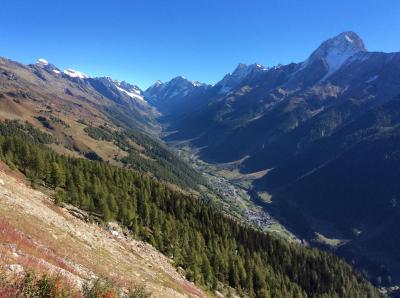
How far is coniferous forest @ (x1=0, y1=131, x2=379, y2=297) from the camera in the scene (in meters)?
81.1

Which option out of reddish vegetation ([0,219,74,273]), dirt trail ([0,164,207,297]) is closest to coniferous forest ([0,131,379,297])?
dirt trail ([0,164,207,297])

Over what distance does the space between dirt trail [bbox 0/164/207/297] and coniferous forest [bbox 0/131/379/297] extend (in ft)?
29.8

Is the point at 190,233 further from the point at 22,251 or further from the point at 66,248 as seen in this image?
the point at 22,251

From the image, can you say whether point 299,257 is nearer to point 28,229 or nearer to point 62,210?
point 62,210

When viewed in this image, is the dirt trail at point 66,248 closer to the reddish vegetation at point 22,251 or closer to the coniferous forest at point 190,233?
the reddish vegetation at point 22,251

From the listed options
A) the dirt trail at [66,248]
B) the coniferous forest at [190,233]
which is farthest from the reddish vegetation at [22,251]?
the coniferous forest at [190,233]

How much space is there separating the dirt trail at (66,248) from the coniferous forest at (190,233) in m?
9.08

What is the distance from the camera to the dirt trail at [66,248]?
26833 mm

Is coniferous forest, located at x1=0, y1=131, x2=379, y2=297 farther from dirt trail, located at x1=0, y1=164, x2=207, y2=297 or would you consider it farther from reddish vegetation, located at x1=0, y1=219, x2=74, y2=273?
reddish vegetation, located at x1=0, y1=219, x2=74, y2=273

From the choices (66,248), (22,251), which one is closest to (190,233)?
(66,248)

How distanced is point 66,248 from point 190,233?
71142 mm

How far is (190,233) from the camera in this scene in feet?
355

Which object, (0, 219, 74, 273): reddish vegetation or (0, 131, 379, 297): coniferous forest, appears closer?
(0, 219, 74, 273): reddish vegetation

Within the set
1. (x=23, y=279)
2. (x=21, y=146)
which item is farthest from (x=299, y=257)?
(x=23, y=279)
